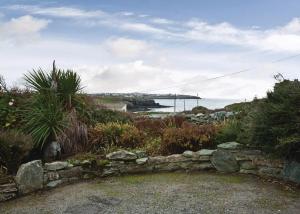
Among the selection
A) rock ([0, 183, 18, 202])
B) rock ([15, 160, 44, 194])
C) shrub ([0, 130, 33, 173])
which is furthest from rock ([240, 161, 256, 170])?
rock ([0, 183, 18, 202])

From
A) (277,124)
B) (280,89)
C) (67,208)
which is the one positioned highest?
(280,89)

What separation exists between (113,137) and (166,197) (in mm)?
2870

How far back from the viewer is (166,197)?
20.9ft

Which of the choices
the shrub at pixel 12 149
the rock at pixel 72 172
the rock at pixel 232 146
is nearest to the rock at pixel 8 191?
the shrub at pixel 12 149

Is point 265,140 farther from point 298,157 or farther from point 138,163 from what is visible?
point 138,163

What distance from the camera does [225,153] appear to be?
7.82 metres

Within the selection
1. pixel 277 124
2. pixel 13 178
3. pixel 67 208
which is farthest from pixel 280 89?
pixel 13 178

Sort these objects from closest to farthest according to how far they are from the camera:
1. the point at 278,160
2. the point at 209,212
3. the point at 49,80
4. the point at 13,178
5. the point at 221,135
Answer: the point at 209,212 → the point at 13,178 → the point at 278,160 → the point at 221,135 → the point at 49,80

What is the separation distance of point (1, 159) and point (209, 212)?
3.87 m

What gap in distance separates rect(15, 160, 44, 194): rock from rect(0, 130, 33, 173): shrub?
397 mm

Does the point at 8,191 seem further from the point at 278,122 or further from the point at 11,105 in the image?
the point at 278,122

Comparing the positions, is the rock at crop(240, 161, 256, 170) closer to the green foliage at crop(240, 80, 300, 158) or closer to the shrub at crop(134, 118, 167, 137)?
the green foliage at crop(240, 80, 300, 158)

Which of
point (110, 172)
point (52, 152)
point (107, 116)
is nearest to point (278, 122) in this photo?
point (110, 172)

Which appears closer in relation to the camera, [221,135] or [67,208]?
[67,208]
